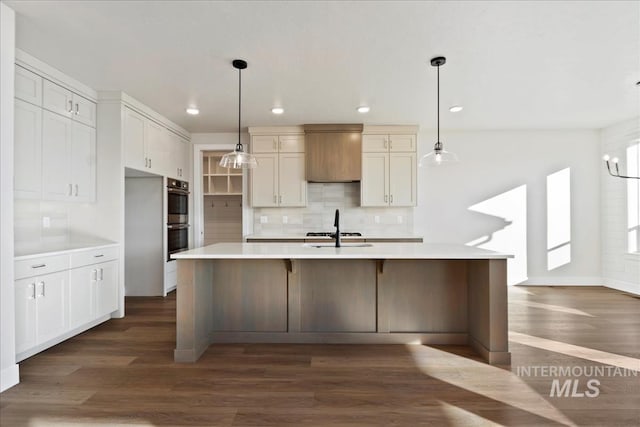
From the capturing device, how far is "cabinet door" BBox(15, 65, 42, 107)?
294 cm

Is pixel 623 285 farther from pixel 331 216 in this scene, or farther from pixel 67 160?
pixel 67 160

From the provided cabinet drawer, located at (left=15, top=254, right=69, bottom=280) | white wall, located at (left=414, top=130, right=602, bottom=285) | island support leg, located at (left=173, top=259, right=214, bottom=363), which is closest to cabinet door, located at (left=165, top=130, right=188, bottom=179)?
cabinet drawer, located at (left=15, top=254, right=69, bottom=280)

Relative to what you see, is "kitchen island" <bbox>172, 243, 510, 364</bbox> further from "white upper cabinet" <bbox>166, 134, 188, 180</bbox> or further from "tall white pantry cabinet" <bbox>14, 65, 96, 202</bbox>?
"white upper cabinet" <bbox>166, 134, 188, 180</bbox>

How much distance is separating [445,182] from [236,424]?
486 centimetres

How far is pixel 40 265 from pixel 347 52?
3.05m

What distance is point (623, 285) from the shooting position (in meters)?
5.18

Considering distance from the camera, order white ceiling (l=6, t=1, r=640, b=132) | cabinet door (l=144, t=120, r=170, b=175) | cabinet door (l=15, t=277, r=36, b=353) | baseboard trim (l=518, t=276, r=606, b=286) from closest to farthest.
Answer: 1. white ceiling (l=6, t=1, r=640, b=132)
2. cabinet door (l=15, t=277, r=36, b=353)
3. cabinet door (l=144, t=120, r=170, b=175)
4. baseboard trim (l=518, t=276, r=606, b=286)

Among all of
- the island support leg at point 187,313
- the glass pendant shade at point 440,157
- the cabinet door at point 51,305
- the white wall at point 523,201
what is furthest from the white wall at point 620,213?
the cabinet door at point 51,305

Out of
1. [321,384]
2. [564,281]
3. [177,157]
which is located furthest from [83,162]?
[564,281]

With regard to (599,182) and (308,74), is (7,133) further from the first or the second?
(599,182)

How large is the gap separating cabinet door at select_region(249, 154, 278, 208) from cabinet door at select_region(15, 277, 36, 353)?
304cm

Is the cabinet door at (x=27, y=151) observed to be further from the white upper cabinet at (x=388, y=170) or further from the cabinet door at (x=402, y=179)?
the cabinet door at (x=402, y=179)

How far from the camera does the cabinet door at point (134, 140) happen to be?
4055 millimetres

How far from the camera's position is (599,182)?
5.66m
